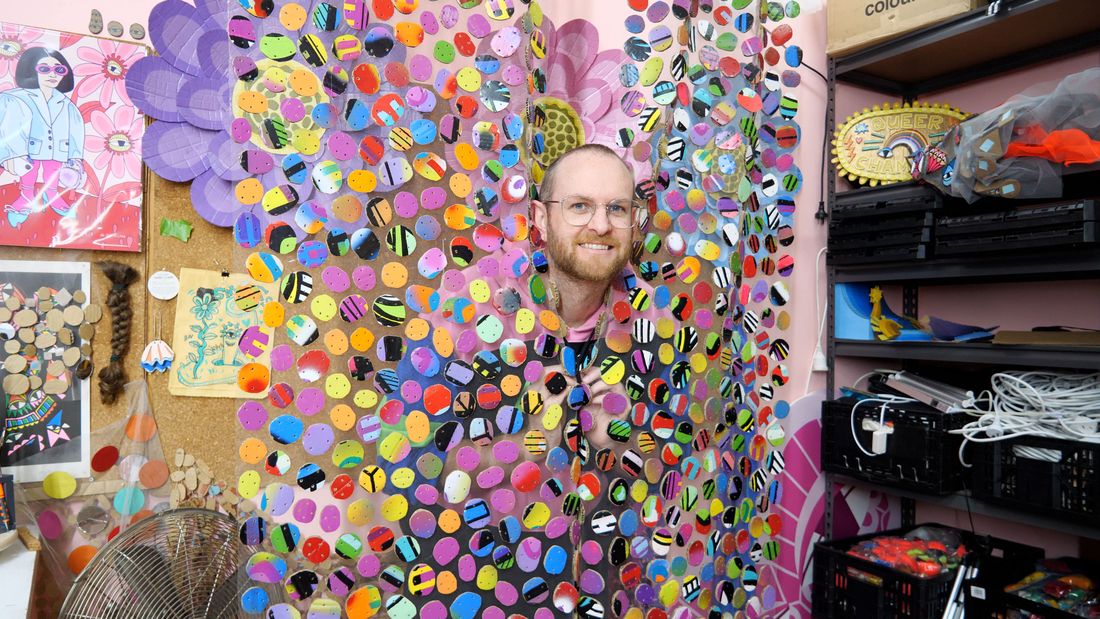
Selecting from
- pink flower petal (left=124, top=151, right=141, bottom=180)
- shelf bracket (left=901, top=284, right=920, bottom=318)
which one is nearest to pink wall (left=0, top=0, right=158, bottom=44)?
pink flower petal (left=124, top=151, right=141, bottom=180)

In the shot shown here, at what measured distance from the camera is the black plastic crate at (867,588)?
1.90 metres

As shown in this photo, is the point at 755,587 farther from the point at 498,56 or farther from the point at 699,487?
the point at 498,56

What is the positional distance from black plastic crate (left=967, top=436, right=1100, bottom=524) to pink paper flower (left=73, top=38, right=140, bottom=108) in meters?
2.37

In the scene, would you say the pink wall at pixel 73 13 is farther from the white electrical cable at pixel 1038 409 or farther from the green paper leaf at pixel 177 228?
the white electrical cable at pixel 1038 409

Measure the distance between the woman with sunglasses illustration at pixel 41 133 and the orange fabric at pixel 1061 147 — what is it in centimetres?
229

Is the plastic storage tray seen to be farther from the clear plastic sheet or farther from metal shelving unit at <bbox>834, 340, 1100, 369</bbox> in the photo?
the clear plastic sheet

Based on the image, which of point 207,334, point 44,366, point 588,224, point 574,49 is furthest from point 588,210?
point 44,366

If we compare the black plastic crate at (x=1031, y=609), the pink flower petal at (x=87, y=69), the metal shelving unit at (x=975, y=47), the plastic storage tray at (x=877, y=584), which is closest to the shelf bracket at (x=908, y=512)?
the plastic storage tray at (x=877, y=584)

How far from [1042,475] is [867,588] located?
569mm

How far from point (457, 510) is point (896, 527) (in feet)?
5.92

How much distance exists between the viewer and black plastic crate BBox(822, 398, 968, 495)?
1.99 metres

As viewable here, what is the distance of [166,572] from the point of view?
4.35 ft

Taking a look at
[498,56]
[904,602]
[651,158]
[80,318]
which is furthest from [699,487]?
[80,318]

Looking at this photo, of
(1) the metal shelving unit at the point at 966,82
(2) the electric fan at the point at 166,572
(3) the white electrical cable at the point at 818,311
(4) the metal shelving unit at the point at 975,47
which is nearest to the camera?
(2) the electric fan at the point at 166,572
